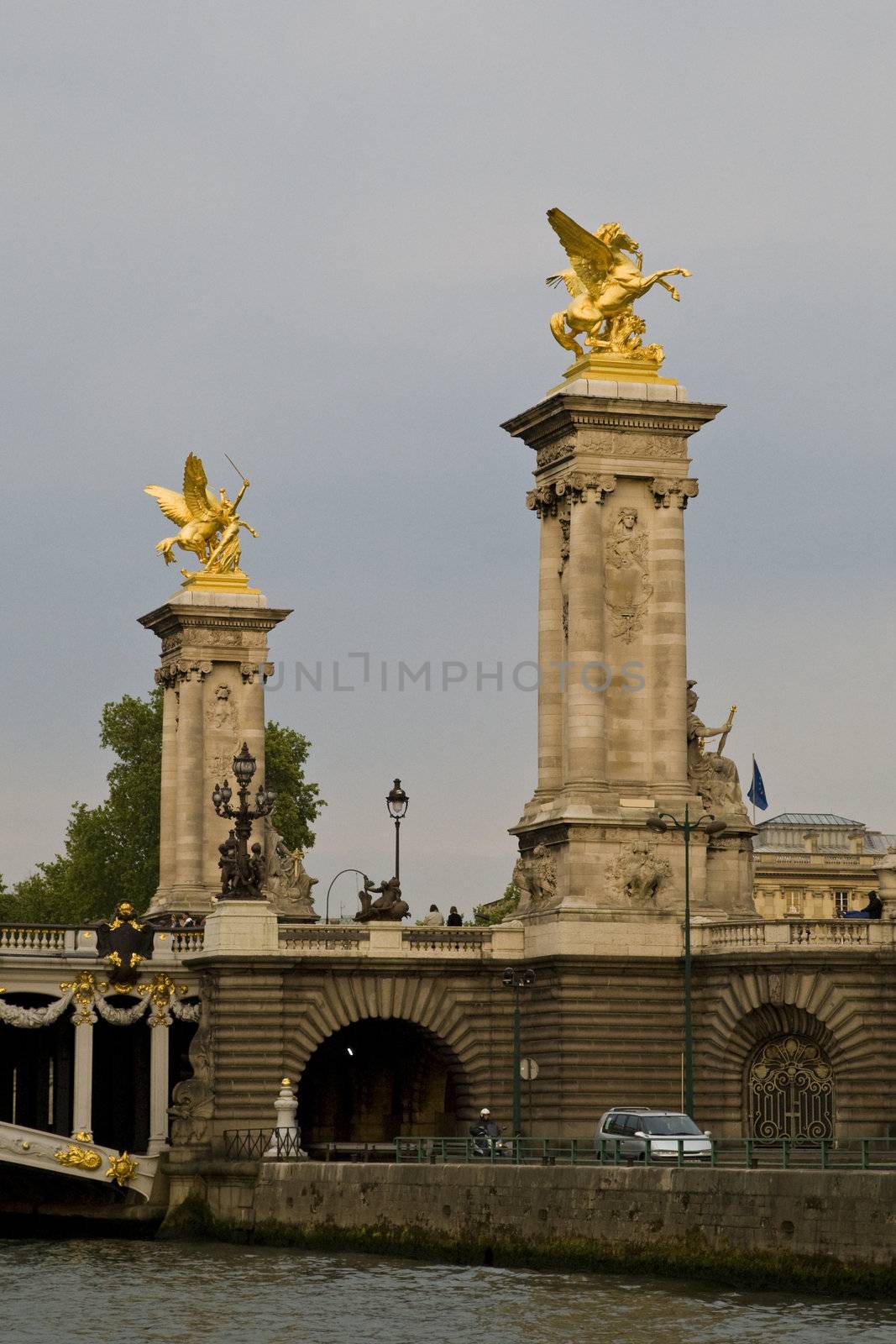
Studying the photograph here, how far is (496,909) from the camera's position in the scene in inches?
4542

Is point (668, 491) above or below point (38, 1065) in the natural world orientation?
above

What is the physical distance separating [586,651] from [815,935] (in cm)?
782

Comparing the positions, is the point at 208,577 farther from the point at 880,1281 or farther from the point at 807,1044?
the point at 880,1281

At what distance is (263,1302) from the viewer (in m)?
53.0

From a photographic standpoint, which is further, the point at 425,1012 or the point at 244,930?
the point at 425,1012

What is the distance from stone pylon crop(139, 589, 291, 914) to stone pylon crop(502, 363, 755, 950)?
22531 millimetres

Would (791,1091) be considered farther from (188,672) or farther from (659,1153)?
(188,672)

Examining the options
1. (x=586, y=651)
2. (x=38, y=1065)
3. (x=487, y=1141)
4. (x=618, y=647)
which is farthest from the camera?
(x=38, y=1065)

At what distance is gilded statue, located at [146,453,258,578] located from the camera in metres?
93.3

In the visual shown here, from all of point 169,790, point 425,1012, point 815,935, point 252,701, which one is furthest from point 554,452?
point 169,790

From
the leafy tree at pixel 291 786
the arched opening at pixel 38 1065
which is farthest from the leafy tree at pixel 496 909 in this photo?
the arched opening at pixel 38 1065

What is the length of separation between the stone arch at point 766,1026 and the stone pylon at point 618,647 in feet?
9.36

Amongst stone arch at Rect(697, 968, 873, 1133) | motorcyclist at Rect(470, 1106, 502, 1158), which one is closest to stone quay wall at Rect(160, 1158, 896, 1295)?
motorcyclist at Rect(470, 1106, 502, 1158)

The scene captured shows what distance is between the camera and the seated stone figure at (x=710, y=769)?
2778 inches
